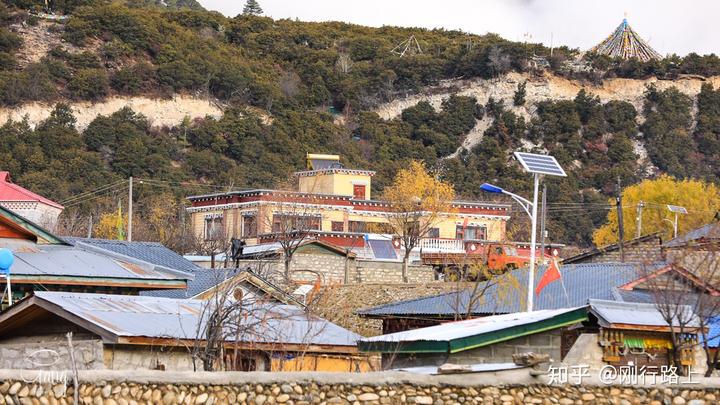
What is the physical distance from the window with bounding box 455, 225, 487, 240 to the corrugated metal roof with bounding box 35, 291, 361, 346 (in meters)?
54.8

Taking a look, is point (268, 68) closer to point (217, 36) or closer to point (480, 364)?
point (217, 36)

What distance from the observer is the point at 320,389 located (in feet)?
56.7

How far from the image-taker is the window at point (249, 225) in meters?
79.2

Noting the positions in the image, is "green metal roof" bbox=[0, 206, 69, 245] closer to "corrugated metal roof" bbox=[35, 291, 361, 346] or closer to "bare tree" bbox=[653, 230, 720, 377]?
"corrugated metal roof" bbox=[35, 291, 361, 346]

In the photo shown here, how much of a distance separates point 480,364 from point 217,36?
435 ft

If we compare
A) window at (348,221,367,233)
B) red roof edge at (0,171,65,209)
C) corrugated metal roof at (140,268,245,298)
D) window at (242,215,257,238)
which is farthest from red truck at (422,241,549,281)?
corrugated metal roof at (140,268,245,298)

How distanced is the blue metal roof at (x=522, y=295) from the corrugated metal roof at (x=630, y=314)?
6.31 metres

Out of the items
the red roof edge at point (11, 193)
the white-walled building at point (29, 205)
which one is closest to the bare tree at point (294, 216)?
the white-walled building at point (29, 205)

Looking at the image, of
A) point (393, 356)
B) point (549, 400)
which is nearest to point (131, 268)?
point (393, 356)

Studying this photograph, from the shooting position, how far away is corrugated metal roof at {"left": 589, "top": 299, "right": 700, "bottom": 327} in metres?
22.1

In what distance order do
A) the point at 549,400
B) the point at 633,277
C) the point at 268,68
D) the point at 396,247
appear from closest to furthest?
the point at 549,400 → the point at 633,277 → the point at 396,247 → the point at 268,68

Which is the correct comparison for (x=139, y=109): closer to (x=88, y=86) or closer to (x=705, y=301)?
(x=88, y=86)

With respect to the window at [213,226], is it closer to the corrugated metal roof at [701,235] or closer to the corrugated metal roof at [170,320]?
the corrugated metal roof at [701,235]

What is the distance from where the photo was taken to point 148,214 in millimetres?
88750
